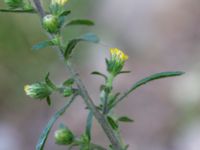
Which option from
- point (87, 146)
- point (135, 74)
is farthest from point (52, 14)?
point (135, 74)

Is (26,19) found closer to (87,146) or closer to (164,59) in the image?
(164,59)

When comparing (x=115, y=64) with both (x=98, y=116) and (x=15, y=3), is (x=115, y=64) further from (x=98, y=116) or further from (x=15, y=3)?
(x=15, y=3)

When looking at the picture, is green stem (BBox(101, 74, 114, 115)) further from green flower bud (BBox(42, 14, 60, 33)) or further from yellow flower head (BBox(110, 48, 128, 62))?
green flower bud (BBox(42, 14, 60, 33))

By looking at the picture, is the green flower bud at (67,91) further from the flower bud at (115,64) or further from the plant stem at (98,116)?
the flower bud at (115,64)

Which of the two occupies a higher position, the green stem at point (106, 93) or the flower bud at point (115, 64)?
the flower bud at point (115, 64)

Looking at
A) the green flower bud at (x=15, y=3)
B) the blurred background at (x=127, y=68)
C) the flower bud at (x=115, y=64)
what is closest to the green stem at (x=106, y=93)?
the flower bud at (x=115, y=64)

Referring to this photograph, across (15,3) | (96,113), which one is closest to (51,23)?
(15,3)
